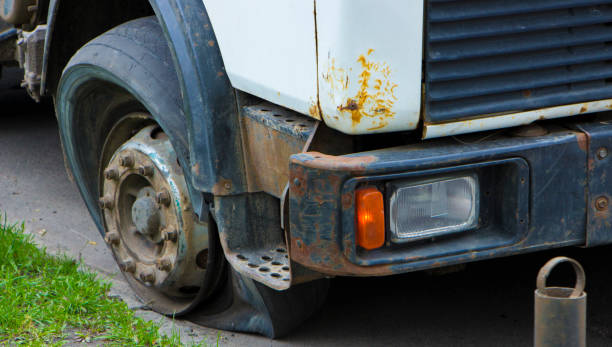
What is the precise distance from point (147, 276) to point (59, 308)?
1.10ft

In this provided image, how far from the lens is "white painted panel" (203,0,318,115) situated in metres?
2.07

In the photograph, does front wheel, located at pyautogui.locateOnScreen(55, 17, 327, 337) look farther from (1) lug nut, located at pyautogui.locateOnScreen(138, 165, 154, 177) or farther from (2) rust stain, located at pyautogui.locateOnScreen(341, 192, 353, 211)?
(2) rust stain, located at pyautogui.locateOnScreen(341, 192, 353, 211)

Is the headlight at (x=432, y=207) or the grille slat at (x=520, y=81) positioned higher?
the grille slat at (x=520, y=81)

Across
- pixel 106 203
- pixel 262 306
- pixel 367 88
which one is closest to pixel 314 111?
pixel 367 88

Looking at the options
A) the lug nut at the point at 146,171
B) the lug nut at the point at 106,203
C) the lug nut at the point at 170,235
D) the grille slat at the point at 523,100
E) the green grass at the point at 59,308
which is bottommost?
the green grass at the point at 59,308

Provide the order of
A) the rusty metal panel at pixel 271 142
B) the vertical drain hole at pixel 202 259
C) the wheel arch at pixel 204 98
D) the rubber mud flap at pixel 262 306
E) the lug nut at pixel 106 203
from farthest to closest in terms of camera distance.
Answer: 1. the lug nut at pixel 106 203
2. the vertical drain hole at pixel 202 259
3. the rubber mud flap at pixel 262 306
4. the wheel arch at pixel 204 98
5. the rusty metal panel at pixel 271 142

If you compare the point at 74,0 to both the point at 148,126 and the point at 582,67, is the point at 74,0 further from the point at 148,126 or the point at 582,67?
the point at 582,67

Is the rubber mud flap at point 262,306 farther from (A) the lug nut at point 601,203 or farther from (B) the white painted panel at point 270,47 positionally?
(A) the lug nut at point 601,203

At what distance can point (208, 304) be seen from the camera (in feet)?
9.98

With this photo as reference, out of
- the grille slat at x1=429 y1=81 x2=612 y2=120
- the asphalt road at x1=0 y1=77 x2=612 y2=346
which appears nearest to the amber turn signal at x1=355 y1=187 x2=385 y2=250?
the grille slat at x1=429 y1=81 x2=612 y2=120

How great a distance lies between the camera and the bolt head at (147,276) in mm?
2980

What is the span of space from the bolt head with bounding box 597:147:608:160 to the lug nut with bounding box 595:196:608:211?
11cm

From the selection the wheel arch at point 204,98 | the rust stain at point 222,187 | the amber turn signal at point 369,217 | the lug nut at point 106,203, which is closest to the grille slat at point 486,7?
the amber turn signal at point 369,217

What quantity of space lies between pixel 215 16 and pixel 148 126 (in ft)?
2.41
